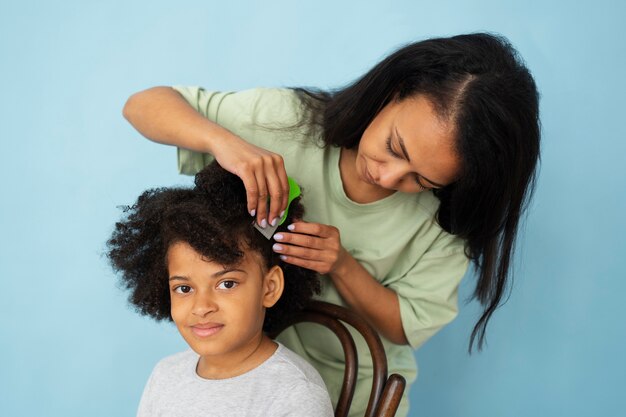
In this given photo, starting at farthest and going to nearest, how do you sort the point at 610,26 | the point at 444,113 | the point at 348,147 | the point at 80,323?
the point at 80,323 < the point at 610,26 < the point at 348,147 < the point at 444,113

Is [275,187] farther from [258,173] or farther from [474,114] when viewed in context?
[474,114]

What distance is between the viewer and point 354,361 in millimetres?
1278

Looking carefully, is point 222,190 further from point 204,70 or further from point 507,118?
point 204,70

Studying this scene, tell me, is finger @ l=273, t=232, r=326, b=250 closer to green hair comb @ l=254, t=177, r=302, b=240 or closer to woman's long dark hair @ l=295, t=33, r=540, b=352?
green hair comb @ l=254, t=177, r=302, b=240

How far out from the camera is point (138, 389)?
205 cm

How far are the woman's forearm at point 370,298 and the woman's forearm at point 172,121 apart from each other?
13.0 inches

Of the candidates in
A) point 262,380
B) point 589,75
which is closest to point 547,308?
point 589,75

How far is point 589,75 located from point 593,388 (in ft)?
2.78

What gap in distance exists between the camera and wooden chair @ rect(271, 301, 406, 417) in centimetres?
116

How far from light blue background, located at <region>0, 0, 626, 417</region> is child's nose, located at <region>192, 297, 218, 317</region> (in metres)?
0.91

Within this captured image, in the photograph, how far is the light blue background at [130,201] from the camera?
1980 millimetres

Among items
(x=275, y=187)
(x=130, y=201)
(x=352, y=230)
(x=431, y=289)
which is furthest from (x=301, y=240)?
(x=130, y=201)

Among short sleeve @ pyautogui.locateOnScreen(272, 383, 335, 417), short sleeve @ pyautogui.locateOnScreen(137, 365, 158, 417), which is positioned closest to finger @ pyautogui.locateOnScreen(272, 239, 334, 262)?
short sleeve @ pyautogui.locateOnScreen(272, 383, 335, 417)

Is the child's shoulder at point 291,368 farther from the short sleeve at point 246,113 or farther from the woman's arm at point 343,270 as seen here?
the short sleeve at point 246,113
